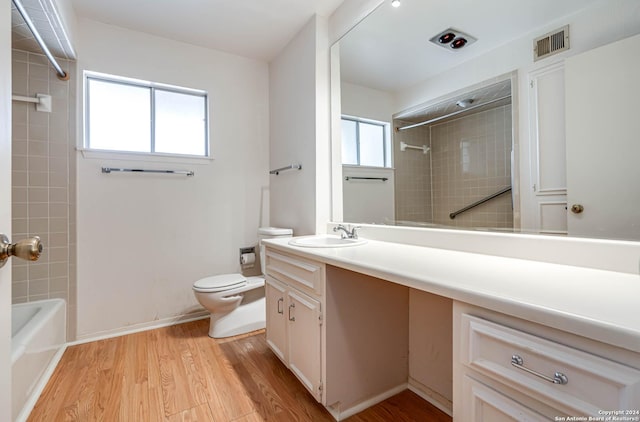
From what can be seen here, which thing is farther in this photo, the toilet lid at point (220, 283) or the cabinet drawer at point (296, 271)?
the toilet lid at point (220, 283)

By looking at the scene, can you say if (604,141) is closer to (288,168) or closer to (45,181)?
(288,168)

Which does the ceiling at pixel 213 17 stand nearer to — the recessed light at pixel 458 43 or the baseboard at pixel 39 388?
the recessed light at pixel 458 43

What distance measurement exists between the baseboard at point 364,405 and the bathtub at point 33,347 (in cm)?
146

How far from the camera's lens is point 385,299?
152 cm

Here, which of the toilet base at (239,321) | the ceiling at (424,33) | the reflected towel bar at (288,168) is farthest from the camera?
the reflected towel bar at (288,168)

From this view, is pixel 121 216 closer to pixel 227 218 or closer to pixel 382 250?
pixel 227 218

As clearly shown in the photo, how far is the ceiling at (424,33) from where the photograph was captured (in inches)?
46.0

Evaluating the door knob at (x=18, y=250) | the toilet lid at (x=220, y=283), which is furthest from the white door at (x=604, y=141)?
the toilet lid at (x=220, y=283)

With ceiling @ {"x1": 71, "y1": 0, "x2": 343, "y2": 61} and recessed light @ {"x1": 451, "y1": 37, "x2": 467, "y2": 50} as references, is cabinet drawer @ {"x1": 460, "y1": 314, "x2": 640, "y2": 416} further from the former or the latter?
ceiling @ {"x1": 71, "y1": 0, "x2": 343, "y2": 61}

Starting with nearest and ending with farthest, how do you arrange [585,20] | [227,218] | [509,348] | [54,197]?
[509,348]
[585,20]
[54,197]
[227,218]

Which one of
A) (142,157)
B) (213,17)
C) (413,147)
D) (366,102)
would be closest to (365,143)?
(366,102)

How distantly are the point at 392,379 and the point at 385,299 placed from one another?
1.45 ft

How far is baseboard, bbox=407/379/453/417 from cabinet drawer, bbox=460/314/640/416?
0.90 meters

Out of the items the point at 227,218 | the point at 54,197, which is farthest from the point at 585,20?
the point at 54,197
